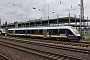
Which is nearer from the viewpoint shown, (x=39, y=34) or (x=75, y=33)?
(x=75, y=33)

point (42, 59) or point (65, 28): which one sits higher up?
point (65, 28)

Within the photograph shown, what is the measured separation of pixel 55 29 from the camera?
93.6ft

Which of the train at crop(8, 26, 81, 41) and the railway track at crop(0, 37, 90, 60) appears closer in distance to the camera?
the railway track at crop(0, 37, 90, 60)

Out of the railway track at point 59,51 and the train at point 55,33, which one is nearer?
the railway track at point 59,51

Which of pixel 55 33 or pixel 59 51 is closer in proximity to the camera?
pixel 59 51

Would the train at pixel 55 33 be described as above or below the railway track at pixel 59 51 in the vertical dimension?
above

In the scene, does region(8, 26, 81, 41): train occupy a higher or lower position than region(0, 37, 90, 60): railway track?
higher

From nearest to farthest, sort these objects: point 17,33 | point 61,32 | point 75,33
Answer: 1. point 75,33
2. point 61,32
3. point 17,33

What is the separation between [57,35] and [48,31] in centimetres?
300

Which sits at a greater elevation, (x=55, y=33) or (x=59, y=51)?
(x=55, y=33)

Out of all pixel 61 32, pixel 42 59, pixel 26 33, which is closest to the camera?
pixel 42 59

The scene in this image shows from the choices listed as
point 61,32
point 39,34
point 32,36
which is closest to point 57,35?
point 61,32

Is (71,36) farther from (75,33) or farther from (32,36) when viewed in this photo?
(32,36)

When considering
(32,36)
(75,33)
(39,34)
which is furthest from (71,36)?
(32,36)
